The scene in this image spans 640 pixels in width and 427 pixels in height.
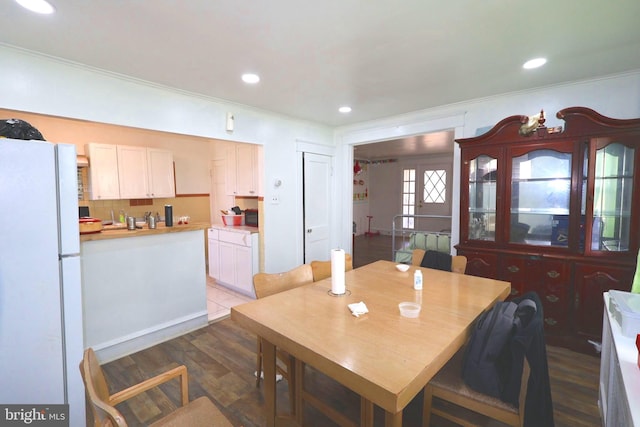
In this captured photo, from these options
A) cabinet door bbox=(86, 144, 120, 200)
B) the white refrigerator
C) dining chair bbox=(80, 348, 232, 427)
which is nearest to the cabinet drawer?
cabinet door bbox=(86, 144, 120, 200)

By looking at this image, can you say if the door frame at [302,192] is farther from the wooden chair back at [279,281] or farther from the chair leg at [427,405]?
the chair leg at [427,405]

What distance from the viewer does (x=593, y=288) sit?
2.46m

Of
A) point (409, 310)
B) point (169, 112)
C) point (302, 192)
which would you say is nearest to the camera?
point (409, 310)

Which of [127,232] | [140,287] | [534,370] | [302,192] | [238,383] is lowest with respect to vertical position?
[238,383]

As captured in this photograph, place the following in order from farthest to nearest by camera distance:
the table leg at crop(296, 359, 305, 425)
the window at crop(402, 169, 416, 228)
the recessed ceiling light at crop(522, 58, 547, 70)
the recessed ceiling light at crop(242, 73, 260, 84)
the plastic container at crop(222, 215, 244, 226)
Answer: the window at crop(402, 169, 416, 228)
the plastic container at crop(222, 215, 244, 226)
the recessed ceiling light at crop(242, 73, 260, 84)
the recessed ceiling light at crop(522, 58, 547, 70)
the table leg at crop(296, 359, 305, 425)

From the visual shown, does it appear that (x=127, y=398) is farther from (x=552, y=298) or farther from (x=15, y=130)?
(x=552, y=298)

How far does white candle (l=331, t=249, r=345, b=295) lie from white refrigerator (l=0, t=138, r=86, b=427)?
4.87 ft

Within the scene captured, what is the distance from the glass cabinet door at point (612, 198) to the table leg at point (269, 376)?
2.71 meters

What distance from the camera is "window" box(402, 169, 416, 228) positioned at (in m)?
8.59

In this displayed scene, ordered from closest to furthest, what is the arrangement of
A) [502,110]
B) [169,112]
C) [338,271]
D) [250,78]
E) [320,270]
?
[338,271]
[320,270]
[250,78]
[169,112]
[502,110]

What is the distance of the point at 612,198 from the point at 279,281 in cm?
285

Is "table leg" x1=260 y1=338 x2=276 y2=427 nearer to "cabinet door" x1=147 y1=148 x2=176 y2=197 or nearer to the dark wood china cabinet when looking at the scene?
the dark wood china cabinet

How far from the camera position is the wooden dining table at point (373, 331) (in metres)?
1.04

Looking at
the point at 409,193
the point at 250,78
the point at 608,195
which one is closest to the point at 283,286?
the point at 250,78
